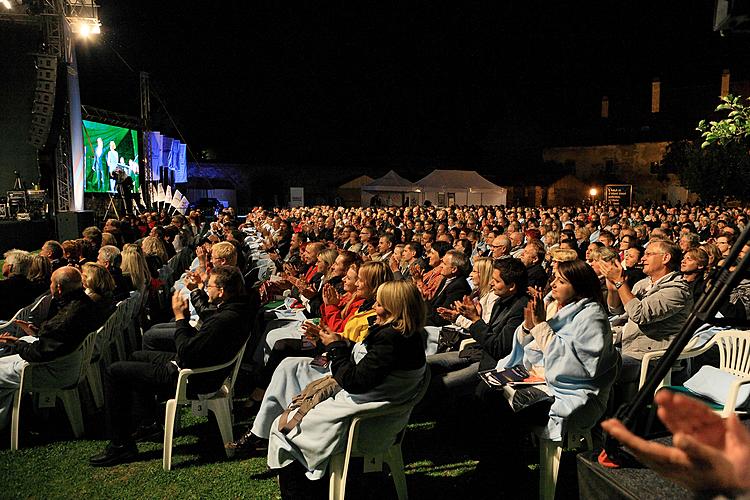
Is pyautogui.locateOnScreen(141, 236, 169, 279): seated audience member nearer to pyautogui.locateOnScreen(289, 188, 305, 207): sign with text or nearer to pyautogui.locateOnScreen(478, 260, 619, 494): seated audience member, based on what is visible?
pyautogui.locateOnScreen(478, 260, 619, 494): seated audience member

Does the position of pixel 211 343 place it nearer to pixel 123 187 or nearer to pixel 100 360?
pixel 100 360

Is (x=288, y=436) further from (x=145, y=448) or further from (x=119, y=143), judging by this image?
(x=119, y=143)

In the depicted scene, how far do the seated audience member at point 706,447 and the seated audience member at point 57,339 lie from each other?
14.6ft

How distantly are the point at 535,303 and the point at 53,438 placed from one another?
155 inches

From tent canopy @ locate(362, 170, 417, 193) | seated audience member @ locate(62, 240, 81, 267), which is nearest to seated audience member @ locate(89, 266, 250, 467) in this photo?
seated audience member @ locate(62, 240, 81, 267)

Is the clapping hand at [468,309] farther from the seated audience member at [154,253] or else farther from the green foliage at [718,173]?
the green foliage at [718,173]

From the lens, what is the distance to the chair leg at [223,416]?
4.19m

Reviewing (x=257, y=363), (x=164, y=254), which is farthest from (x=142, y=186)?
(x=257, y=363)

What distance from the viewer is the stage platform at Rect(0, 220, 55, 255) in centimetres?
1440

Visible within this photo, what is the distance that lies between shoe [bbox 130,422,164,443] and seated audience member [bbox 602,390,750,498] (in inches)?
172

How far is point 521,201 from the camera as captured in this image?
50688 millimetres

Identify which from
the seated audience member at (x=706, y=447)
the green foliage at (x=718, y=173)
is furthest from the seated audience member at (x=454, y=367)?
the green foliage at (x=718, y=173)

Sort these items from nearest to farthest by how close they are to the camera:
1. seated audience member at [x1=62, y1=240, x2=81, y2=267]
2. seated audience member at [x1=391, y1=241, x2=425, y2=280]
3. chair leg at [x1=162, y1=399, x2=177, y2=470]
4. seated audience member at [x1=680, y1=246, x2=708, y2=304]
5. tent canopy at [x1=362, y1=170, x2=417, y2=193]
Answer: chair leg at [x1=162, y1=399, x2=177, y2=470], seated audience member at [x1=680, y1=246, x2=708, y2=304], seated audience member at [x1=62, y1=240, x2=81, y2=267], seated audience member at [x1=391, y1=241, x2=425, y2=280], tent canopy at [x1=362, y1=170, x2=417, y2=193]

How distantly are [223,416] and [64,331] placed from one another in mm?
1428
